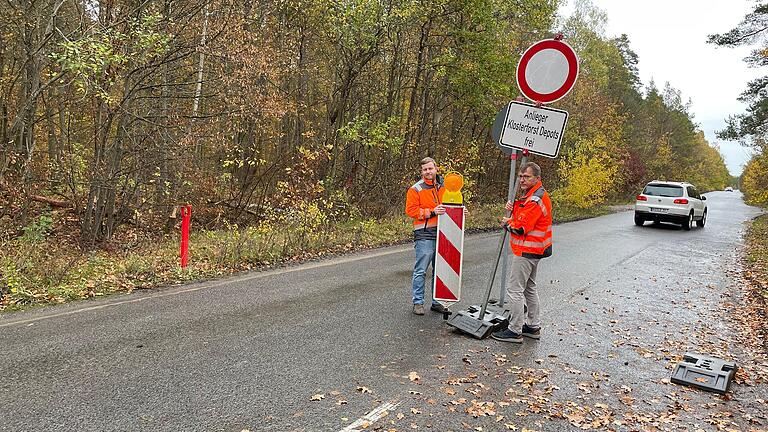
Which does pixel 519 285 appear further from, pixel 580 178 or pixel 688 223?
pixel 580 178

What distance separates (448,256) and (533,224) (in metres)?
1.23

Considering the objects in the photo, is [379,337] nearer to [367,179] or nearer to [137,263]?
[137,263]

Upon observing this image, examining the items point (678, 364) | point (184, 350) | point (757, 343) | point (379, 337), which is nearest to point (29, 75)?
point (184, 350)

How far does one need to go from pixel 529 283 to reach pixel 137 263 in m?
6.08

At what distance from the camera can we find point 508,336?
559 centimetres

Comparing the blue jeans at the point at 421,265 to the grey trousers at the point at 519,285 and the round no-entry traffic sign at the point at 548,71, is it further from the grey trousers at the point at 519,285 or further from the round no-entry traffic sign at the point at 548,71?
the round no-entry traffic sign at the point at 548,71

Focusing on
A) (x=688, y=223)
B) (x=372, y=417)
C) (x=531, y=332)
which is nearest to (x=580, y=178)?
(x=688, y=223)

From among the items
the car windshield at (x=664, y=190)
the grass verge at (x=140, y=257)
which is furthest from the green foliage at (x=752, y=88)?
the grass verge at (x=140, y=257)

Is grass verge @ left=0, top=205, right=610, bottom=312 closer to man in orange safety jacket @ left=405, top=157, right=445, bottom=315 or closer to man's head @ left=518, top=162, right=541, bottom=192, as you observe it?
man in orange safety jacket @ left=405, top=157, right=445, bottom=315

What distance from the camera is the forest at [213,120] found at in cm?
914

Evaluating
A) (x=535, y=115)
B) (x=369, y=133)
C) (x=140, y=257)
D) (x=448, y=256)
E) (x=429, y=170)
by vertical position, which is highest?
(x=535, y=115)

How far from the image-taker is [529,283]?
5.71 metres

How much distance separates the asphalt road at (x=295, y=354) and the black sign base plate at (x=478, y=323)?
11 centimetres

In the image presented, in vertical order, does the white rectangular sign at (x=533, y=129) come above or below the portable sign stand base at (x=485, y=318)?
above
